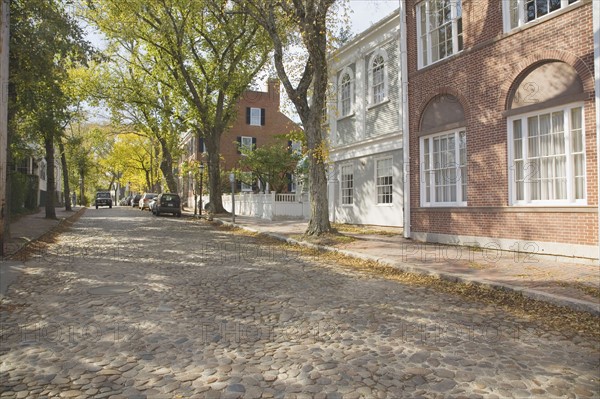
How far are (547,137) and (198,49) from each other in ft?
70.2

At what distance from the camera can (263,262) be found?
9.62 meters

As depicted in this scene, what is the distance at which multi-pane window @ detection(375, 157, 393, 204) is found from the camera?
16.6 meters

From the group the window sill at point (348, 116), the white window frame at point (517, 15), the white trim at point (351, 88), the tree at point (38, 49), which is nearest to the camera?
the white window frame at point (517, 15)

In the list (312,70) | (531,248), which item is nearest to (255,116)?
(312,70)

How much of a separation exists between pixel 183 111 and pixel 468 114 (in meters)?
22.3

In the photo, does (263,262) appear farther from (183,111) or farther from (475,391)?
(183,111)

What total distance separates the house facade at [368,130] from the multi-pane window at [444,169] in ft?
8.85

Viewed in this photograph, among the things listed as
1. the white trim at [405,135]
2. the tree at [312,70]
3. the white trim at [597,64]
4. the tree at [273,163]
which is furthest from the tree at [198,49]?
the white trim at [597,64]

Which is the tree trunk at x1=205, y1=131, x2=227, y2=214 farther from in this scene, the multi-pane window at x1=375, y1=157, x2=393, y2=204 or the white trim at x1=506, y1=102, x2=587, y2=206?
the white trim at x1=506, y1=102, x2=587, y2=206

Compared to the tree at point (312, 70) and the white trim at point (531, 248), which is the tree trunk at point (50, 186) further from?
the white trim at point (531, 248)

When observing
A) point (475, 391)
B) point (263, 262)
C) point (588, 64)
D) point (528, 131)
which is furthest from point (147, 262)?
point (588, 64)

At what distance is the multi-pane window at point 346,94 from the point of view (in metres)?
19.0

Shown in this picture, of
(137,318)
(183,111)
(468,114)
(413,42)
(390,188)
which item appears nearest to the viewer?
(137,318)

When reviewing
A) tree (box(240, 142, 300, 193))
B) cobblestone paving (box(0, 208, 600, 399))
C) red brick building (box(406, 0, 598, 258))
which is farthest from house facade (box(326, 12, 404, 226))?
tree (box(240, 142, 300, 193))
